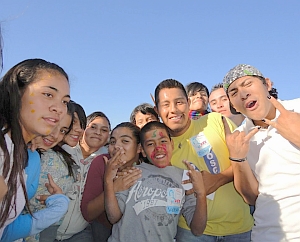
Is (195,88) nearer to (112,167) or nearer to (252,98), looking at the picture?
(252,98)

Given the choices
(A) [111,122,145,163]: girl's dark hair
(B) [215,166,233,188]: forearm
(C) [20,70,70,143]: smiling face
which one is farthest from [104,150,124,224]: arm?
(B) [215,166,233,188]: forearm

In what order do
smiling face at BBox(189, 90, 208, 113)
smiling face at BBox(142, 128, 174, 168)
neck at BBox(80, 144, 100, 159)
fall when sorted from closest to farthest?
smiling face at BBox(142, 128, 174, 168) < neck at BBox(80, 144, 100, 159) < smiling face at BBox(189, 90, 208, 113)

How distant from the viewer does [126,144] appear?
125 inches

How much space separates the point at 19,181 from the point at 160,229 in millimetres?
1384

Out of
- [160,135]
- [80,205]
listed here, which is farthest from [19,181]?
[160,135]

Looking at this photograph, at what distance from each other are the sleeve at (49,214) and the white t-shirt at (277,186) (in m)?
1.81

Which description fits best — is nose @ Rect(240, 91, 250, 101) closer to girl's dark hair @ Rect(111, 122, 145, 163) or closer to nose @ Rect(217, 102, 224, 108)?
girl's dark hair @ Rect(111, 122, 145, 163)

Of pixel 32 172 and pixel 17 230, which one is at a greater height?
pixel 32 172

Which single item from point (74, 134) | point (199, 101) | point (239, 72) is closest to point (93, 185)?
point (74, 134)

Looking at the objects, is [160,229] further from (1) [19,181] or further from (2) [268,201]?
(1) [19,181]

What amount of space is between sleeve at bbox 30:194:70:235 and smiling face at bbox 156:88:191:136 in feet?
5.02

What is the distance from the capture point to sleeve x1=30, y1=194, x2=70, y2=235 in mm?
1982

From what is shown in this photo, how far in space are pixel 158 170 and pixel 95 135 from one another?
1.43m

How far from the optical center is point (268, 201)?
2361mm
